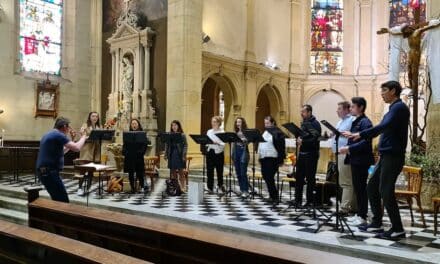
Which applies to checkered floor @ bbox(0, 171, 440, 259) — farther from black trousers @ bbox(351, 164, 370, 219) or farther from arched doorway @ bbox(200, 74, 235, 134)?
arched doorway @ bbox(200, 74, 235, 134)

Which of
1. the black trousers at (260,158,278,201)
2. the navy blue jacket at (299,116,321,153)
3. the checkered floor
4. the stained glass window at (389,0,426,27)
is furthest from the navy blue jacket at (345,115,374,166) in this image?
the stained glass window at (389,0,426,27)

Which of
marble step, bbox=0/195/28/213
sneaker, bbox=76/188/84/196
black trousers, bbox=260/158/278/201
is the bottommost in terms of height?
marble step, bbox=0/195/28/213

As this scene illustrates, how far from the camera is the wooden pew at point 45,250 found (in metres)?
2.28

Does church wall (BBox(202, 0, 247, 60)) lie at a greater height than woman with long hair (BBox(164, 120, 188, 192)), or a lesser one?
greater

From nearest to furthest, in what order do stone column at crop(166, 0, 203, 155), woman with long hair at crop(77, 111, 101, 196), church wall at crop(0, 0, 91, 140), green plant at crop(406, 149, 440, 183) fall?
1. green plant at crop(406, 149, 440, 183)
2. woman with long hair at crop(77, 111, 101, 196)
3. stone column at crop(166, 0, 203, 155)
4. church wall at crop(0, 0, 91, 140)

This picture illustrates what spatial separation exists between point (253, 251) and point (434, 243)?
3.17 metres

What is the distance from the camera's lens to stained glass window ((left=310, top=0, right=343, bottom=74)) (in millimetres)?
18844

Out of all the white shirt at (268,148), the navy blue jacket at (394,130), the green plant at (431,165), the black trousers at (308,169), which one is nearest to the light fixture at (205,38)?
the white shirt at (268,148)

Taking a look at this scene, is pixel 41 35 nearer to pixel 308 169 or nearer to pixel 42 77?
pixel 42 77

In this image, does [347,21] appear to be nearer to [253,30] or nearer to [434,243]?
[253,30]

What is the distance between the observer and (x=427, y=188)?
685 centimetres

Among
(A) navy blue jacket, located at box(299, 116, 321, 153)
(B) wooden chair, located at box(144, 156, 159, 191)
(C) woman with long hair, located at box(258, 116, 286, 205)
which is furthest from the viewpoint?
(B) wooden chair, located at box(144, 156, 159, 191)

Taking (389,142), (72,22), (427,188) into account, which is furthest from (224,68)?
(389,142)

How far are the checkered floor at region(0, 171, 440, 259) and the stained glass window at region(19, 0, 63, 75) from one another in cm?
566
